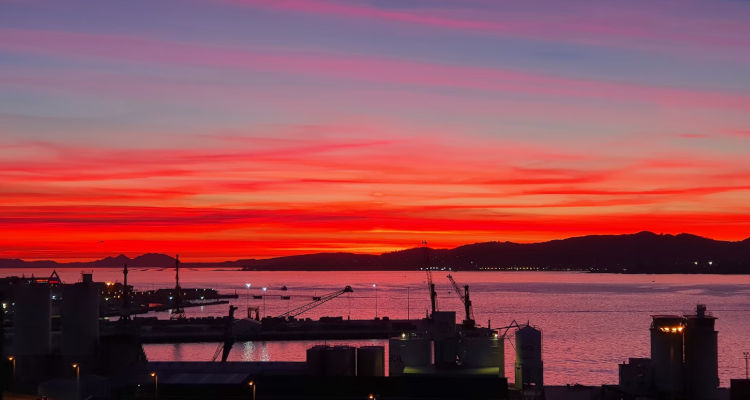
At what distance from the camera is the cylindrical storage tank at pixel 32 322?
4456 cm

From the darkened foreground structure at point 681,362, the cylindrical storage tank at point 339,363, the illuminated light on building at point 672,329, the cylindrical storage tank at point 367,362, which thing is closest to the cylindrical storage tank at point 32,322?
the cylindrical storage tank at point 339,363

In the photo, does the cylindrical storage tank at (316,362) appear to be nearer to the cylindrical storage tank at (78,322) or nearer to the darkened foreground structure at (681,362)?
the cylindrical storage tank at (78,322)

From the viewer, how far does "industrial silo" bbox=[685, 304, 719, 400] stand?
37062mm

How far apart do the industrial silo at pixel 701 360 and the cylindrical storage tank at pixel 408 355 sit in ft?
47.8

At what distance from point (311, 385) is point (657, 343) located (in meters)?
15.7

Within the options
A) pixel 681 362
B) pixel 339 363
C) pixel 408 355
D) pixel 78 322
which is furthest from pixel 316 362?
pixel 681 362

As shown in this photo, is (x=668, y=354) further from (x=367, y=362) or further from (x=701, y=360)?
(x=367, y=362)

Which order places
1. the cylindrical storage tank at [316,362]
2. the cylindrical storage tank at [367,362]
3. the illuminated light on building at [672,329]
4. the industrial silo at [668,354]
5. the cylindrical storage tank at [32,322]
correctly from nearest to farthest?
1. the industrial silo at [668,354]
2. the illuminated light on building at [672,329]
3. the cylindrical storage tank at [316,362]
4. the cylindrical storage tank at [367,362]
5. the cylindrical storage tank at [32,322]

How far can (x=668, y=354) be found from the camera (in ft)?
126

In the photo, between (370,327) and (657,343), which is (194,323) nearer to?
(370,327)

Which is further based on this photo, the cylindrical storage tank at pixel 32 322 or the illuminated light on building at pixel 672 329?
the cylindrical storage tank at pixel 32 322

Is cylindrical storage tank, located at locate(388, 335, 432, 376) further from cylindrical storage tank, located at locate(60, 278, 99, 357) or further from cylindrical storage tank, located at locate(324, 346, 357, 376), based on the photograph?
cylindrical storage tank, located at locate(60, 278, 99, 357)

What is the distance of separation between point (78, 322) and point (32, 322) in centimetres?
244

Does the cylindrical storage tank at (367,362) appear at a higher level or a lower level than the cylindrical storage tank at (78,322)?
lower
